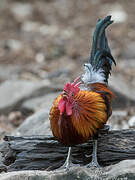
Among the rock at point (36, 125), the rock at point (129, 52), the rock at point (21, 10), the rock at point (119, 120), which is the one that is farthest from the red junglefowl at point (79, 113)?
the rock at point (21, 10)

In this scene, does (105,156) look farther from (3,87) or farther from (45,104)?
(3,87)

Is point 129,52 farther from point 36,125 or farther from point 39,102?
point 36,125

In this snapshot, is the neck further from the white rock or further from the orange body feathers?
the white rock

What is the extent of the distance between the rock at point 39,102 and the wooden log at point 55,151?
3.06 metres

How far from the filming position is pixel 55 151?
4.96m

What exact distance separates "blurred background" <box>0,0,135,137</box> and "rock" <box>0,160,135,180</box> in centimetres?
228

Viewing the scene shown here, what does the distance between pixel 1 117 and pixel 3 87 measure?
1.00 meters

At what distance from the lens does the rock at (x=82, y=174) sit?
410 cm

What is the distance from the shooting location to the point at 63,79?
973cm

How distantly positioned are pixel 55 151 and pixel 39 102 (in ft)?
11.4

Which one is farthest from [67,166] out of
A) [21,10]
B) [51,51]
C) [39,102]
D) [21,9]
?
[21,9]

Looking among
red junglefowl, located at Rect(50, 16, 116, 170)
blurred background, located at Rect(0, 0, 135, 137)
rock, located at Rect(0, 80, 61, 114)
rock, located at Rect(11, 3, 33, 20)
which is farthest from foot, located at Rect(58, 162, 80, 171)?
rock, located at Rect(11, 3, 33, 20)

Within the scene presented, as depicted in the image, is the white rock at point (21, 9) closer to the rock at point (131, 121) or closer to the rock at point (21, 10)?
the rock at point (21, 10)

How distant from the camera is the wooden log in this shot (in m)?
4.81
